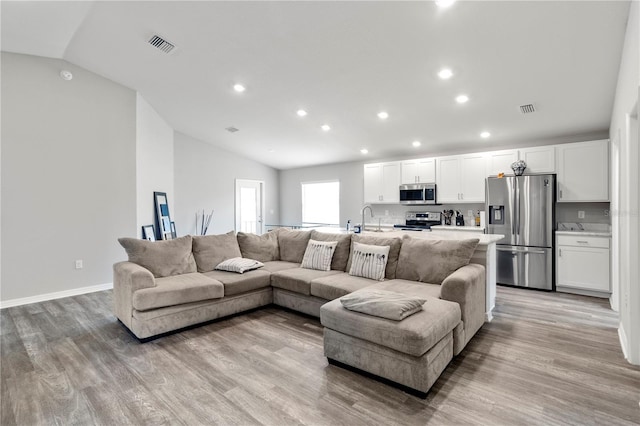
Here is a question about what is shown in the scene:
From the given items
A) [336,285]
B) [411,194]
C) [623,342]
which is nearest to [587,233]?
[623,342]

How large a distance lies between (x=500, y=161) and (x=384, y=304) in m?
4.08

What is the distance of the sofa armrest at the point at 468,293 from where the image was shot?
2.58 meters

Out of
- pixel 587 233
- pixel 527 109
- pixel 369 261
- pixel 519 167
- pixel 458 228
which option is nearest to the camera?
pixel 369 261

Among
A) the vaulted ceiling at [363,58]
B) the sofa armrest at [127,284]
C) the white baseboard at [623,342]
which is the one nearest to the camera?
the white baseboard at [623,342]

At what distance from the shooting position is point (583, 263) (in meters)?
4.30

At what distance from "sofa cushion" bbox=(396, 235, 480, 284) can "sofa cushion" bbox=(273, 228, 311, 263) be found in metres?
1.47

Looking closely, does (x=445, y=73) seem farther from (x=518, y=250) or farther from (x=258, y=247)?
(x=258, y=247)

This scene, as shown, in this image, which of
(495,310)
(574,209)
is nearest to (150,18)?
(495,310)

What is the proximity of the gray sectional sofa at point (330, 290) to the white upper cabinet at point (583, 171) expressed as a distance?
2677 mm

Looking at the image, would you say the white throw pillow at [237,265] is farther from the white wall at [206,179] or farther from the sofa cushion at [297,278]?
the white wall at [206,179]

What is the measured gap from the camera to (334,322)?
240 cm

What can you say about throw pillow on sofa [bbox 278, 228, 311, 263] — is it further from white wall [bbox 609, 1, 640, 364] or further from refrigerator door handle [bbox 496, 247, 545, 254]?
white wall [bbox 609, 1, 640, 364]

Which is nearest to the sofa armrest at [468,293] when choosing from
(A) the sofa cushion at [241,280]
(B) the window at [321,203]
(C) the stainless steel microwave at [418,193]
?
(A) the sofa cushion at [241,280]

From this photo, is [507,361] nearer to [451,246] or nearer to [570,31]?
[451,246]
